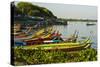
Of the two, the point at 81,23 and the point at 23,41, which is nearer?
the point at 23,41

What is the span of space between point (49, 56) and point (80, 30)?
0.43 m

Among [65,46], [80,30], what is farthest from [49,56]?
[80,30]

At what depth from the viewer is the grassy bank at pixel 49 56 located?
75.7 inches

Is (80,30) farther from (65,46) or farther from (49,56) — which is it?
(49,56)

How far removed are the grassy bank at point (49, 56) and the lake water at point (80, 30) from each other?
0.12m

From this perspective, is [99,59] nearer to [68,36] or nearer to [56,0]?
[68,36]

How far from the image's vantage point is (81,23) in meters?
2.17

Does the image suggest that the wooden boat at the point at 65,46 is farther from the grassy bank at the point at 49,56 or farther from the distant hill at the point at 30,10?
the distant hill at the point at 30,10

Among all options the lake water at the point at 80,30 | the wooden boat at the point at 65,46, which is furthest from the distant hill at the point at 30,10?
the wooden boat at the point at 65,46

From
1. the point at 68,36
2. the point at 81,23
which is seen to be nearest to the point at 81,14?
the point at 81,23
